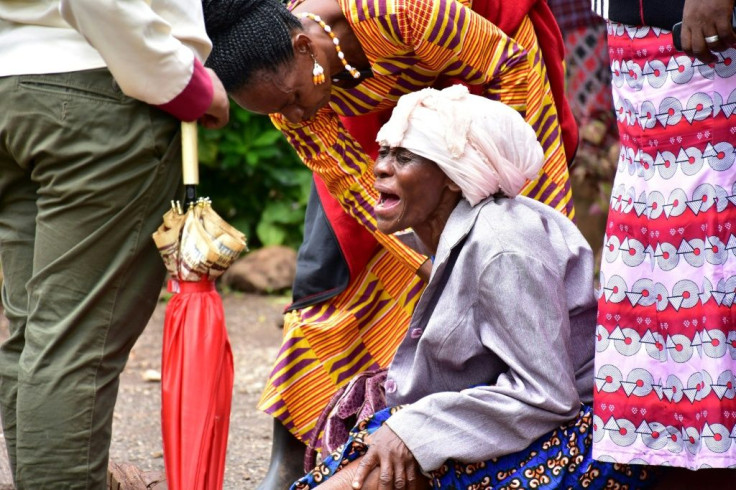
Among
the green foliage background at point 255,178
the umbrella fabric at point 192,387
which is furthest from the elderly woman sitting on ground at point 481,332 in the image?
the green foliage background at point 255,178

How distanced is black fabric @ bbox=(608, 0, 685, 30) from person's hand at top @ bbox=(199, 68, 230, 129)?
97 cm

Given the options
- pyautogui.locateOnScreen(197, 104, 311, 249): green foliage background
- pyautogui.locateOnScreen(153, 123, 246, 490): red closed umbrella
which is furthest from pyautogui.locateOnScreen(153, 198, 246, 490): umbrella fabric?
pyautogui.locateOnScreen(197, 104, 311, 249): green foliage background

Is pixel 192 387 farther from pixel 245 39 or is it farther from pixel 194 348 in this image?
pixel 245 39

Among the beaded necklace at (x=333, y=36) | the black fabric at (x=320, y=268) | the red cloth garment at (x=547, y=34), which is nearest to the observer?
the beaded necklace at (x=333, y=36)

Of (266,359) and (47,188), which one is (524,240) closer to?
(47,188)

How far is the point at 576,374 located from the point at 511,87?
0.98 metres

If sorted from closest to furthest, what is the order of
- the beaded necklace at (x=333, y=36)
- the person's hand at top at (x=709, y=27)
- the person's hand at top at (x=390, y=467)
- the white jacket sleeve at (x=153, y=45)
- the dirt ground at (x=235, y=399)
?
the person's hand at top at (x=709, y=27) → the white jacket sleeve at (x=153, y=45) → the person's hand at top at (x=390, y=467) → the beaded necklace at (x=333, y=36) → the dirt ground at (x=235, y=399)

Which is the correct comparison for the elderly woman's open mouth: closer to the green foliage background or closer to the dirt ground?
the dirt ground

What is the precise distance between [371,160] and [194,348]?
93 cm

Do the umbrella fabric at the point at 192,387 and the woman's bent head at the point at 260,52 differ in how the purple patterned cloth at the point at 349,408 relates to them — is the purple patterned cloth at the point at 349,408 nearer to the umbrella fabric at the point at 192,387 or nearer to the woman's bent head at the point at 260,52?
the umbrella fabric at the point at 192,387

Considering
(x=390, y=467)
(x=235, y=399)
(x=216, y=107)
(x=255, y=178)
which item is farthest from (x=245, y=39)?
(x=255, y=178)

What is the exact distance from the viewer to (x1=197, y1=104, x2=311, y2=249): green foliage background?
7.87 metres

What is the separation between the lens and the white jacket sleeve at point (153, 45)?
269cm

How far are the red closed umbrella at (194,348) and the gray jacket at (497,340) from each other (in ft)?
1.60
